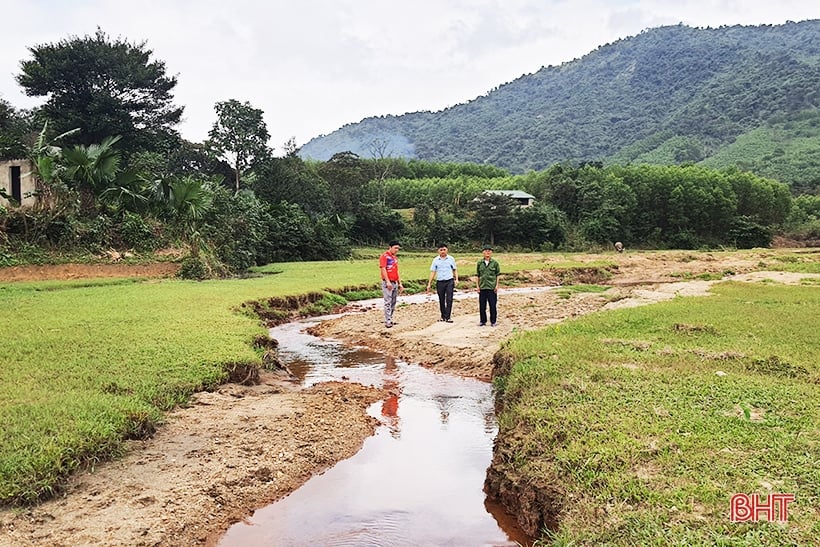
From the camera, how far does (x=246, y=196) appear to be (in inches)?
1427

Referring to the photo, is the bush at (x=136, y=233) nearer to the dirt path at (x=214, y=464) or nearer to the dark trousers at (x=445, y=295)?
the dark trousers at (x=445, y=295)

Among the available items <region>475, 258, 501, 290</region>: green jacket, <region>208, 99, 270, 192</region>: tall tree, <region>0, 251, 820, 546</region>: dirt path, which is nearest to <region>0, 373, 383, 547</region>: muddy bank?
<region>0, 251, 820, 546</region>: dirt path

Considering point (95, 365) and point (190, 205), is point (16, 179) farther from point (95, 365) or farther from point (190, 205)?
point (95, 365)

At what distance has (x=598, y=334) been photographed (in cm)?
1148

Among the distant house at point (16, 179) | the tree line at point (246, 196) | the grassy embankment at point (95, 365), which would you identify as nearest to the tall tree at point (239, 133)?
the tree line at point (246, 196)

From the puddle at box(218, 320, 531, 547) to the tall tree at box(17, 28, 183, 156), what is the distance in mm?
45589

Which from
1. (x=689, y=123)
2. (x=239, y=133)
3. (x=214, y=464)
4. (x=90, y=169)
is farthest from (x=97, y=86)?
(x=689, y=123)

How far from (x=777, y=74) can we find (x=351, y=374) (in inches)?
6753

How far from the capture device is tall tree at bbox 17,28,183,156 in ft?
154

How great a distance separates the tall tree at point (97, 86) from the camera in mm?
46875

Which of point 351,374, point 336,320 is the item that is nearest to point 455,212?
point 336,320

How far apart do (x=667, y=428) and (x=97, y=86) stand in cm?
5299
